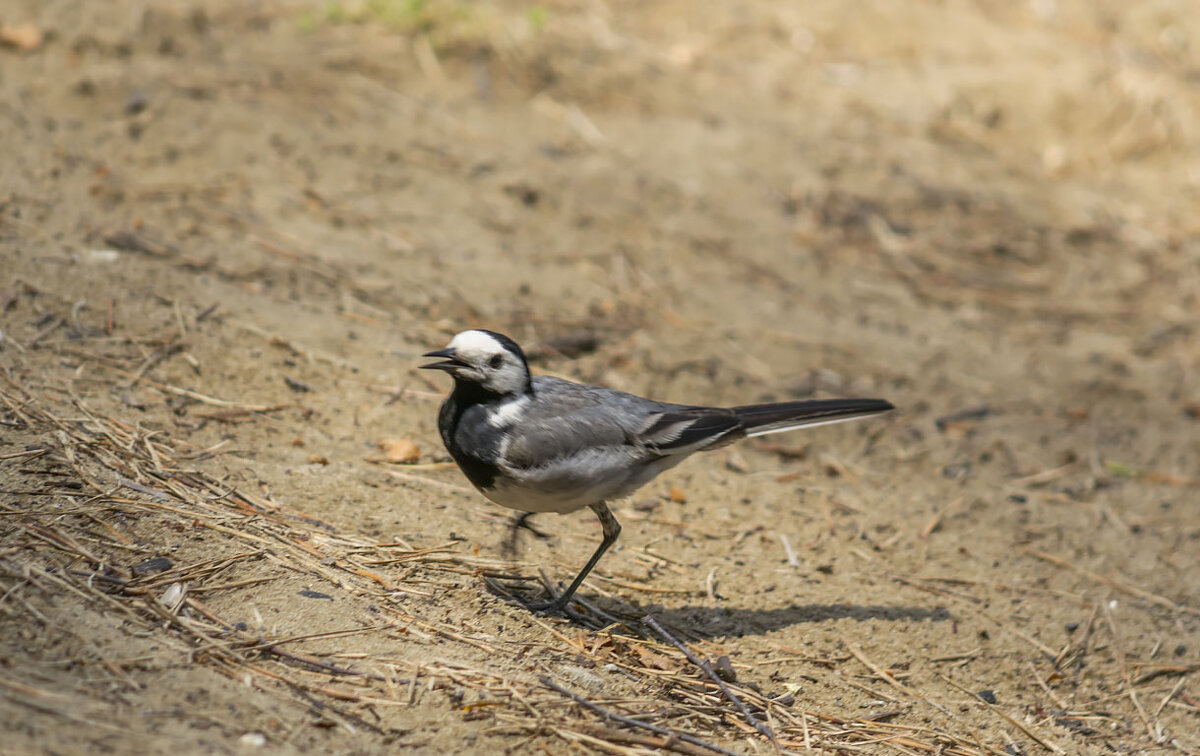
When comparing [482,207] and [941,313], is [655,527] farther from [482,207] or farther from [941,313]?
[941,313]

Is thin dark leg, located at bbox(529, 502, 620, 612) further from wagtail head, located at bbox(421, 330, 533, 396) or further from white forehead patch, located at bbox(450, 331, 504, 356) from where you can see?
white forehead patch, located at bbox(450, 331, 504, 356)

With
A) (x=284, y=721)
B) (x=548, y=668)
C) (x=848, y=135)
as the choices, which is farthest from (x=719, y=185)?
(x=284, y=721)

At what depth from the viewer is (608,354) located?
19.5 ft

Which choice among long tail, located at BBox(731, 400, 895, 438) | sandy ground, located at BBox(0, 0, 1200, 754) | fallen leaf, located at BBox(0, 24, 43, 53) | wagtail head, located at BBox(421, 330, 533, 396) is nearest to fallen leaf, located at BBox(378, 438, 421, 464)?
sandy ground, located at BBox(0, 0, 1200, 754)

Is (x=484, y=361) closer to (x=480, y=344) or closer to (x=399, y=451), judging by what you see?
(x=480, y=344)

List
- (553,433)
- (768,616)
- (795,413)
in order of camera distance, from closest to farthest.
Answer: (553,433), (768,616), (795,413)

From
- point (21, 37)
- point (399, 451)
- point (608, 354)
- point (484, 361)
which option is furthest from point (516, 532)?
point (21, 37)

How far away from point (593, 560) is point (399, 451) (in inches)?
44.4

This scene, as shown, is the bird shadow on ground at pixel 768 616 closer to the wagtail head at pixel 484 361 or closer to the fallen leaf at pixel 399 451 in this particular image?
the wagtail head at pixel 484 361

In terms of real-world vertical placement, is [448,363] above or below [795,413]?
above

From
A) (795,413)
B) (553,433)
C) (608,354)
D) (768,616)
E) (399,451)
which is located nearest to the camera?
(553,433)

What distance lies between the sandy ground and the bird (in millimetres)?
424

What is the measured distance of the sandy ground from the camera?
3.41 m

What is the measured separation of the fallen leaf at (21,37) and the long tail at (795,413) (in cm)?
523
